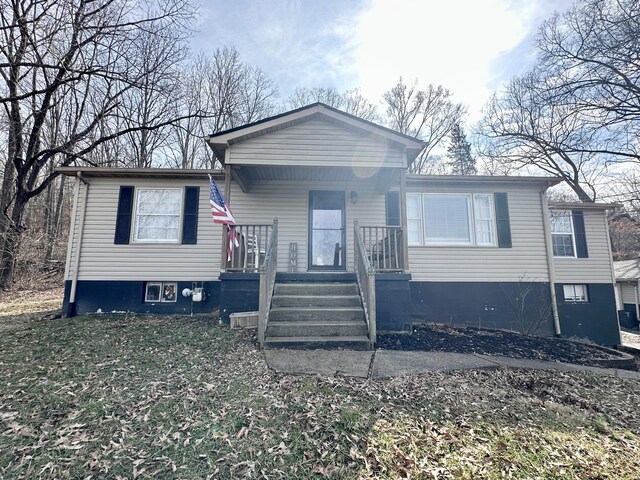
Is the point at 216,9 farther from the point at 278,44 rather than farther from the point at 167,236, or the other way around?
the point at 167,236

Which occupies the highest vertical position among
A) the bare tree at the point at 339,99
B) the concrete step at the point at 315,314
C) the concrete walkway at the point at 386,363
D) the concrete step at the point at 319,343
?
the bare tree at the point at 339,99

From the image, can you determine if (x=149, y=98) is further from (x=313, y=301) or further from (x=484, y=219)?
(x=484, y=219)

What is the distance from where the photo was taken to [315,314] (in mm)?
5312

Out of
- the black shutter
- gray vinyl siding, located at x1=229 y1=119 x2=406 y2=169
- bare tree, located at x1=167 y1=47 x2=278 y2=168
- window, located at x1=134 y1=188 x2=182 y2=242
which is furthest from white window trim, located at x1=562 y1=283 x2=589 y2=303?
bare tree, located at x1=167 y1=47 x2=278 y2=168

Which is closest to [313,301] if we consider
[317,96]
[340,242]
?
[340,242]

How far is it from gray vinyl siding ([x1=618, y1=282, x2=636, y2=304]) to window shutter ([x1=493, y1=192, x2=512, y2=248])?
49.4 feet

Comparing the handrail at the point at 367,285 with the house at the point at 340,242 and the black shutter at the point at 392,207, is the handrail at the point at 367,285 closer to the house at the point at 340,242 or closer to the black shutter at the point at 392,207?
the house at the point at 340,242

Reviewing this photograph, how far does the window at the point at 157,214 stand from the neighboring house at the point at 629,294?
2257cm

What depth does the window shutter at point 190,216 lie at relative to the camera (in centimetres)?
780

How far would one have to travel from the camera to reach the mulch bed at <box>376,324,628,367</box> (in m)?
5.26

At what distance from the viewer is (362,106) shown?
20.9 meters

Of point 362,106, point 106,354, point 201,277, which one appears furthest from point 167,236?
point 362,106

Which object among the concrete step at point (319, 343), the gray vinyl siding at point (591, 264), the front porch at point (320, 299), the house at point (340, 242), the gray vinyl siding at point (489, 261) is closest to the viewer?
the concrete step at point (319, 343)

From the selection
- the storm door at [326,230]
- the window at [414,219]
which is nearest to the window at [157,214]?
the storm door at [326,230]
